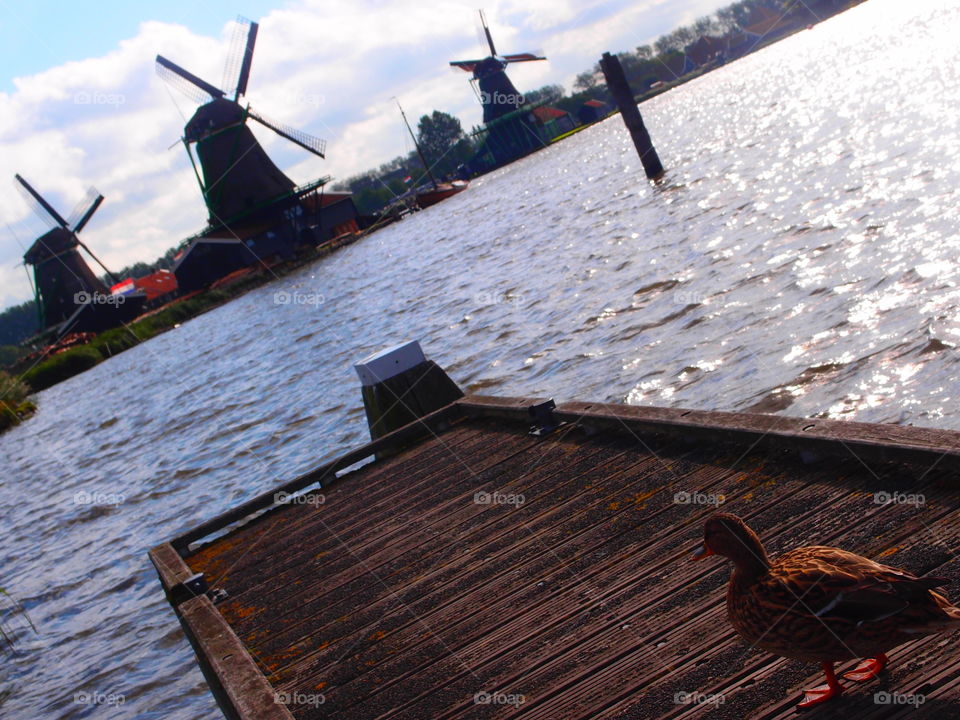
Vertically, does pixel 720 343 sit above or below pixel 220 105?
below

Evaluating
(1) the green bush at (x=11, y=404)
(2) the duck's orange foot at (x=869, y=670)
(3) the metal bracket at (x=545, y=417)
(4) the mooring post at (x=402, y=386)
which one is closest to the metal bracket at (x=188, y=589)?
(3) the metal bracket at (x=545, y=417)

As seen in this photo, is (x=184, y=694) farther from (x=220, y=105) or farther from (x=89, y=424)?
(x=220, y=105)

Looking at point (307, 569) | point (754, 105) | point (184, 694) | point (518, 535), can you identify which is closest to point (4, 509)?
point (184, 694)

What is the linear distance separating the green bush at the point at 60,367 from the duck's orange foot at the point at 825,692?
63002mm

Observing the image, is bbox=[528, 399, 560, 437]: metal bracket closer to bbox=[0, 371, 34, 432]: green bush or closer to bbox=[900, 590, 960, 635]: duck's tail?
bbox=[900, 590, 960, 635]: duck's tail

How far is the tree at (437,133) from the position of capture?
14950 cm

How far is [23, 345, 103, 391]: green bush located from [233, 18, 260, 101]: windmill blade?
21.7 metres

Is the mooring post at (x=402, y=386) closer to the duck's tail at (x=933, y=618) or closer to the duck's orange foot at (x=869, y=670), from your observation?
the duck's orange foot at (x=869, y=670)

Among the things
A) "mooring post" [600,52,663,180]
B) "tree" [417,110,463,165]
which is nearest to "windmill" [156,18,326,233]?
"mooring post" [600,52,663,180]

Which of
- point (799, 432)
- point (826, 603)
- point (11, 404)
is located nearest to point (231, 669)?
point (826, 603)

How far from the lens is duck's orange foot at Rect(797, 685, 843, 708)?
119 inches

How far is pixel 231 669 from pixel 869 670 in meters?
3.23

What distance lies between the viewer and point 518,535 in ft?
18.0

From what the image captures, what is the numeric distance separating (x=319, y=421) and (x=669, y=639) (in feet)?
38.6
